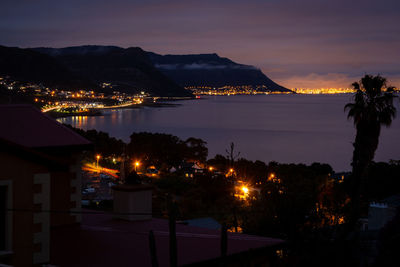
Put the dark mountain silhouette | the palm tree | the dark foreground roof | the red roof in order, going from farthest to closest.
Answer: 1. the dark mountain silhouette
2. the palm tree
3. the red roof
4. the dark foreground roof

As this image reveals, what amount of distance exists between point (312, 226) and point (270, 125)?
118m

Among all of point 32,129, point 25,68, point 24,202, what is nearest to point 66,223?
point 32,129

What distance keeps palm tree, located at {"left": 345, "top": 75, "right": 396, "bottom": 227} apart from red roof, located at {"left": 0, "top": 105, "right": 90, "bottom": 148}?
13.9 meters

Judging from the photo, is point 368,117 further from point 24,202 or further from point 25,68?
point 25,68

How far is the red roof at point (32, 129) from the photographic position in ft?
21.1

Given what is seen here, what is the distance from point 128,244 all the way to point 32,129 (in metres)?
2.21

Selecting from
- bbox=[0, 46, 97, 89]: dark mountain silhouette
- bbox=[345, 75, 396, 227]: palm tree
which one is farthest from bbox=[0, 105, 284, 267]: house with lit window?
bbox=[0, 46, 97, 89]: dark mountain silhouette

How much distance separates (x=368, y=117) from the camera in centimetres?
1845

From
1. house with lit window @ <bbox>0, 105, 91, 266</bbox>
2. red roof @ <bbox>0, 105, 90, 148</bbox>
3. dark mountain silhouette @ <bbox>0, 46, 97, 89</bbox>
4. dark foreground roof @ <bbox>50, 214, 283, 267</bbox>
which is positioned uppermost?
dark mountain silhouette @ <bbox>0, 46, 97, 89</bbox>

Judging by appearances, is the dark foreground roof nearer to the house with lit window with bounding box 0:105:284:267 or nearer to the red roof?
the house with lit window with bounding box 0:105:284:267

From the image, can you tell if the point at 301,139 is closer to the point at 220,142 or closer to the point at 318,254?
the point at 220,142

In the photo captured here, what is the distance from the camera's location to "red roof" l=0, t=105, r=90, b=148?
643 cm

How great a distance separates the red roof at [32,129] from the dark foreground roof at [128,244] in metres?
1.35

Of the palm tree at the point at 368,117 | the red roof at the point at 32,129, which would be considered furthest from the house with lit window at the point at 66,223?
the palm tree at the point at 368,117
